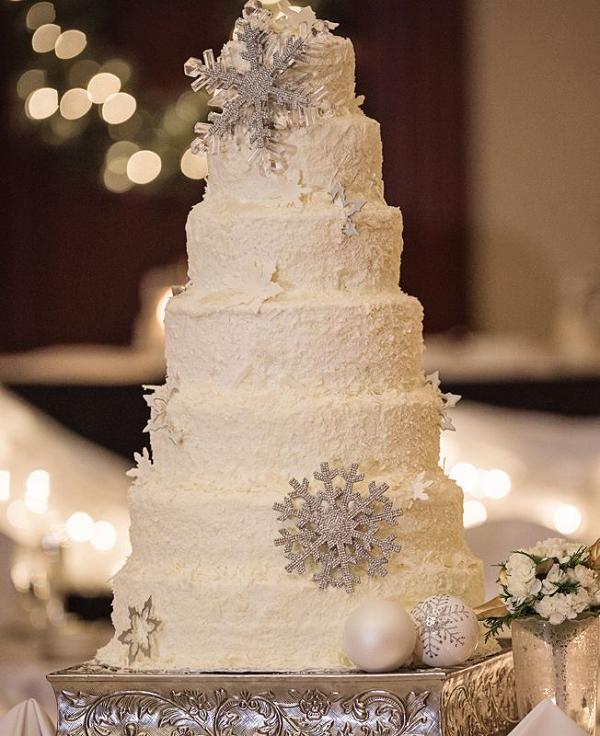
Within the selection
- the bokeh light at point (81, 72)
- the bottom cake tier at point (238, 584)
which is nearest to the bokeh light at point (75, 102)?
the bokeh light at point (81, 72)

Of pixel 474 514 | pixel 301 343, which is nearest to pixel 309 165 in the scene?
pixel 301 343

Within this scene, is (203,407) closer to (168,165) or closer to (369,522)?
(369,522)

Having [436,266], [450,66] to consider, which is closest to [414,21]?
[450,66]

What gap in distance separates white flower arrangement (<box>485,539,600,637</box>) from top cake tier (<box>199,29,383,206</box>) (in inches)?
32.9

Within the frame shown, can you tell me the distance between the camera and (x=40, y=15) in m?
9.83

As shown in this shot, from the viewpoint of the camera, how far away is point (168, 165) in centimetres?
971

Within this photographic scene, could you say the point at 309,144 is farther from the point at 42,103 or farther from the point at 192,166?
the point at 42,103

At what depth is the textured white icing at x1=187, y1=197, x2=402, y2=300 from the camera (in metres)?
3.29

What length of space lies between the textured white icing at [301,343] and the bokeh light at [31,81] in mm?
6681

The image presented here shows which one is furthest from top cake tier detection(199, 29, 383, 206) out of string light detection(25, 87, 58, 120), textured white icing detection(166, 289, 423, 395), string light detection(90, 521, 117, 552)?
string light detection(25, 87, 58, 120)

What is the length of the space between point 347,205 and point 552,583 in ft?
2.85

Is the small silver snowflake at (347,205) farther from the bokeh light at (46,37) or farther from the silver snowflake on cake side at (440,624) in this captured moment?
the bokeh light at (46,37)

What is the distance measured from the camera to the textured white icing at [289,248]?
3.29m

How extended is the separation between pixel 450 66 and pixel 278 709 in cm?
739
